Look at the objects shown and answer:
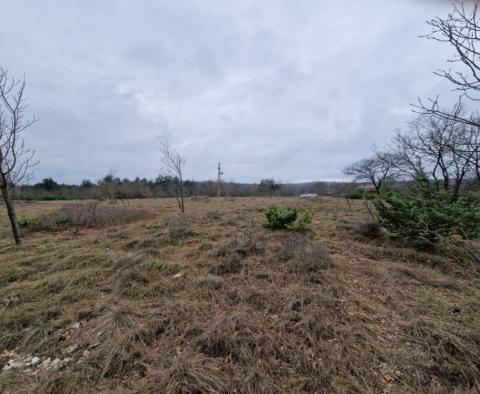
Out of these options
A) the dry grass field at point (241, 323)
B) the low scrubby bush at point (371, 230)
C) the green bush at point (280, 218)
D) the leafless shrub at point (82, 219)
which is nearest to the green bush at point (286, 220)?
the green bush at point (280, 218)

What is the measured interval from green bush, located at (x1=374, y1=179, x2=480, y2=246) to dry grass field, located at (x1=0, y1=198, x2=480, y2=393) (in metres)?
0.57

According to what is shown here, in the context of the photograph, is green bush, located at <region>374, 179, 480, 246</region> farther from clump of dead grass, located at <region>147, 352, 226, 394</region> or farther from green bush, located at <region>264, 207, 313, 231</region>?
clump of dead grass, located at <region>147, 352, 226, 394</region>

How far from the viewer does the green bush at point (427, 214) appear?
398 centimetres

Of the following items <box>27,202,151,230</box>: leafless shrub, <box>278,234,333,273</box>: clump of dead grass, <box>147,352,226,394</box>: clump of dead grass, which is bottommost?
<box>147,352,226,394</box>: clump of dead grass

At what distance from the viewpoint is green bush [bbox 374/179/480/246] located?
3.98 meters

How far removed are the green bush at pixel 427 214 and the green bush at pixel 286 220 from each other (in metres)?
1.78

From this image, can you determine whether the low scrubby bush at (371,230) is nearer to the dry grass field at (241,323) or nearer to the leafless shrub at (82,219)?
the dry grass field at (241,323)

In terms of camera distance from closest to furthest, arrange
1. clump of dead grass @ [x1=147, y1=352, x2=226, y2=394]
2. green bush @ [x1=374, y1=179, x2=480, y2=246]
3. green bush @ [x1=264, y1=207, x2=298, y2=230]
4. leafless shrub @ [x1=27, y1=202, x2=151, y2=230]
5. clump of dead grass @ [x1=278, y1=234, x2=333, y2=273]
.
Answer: clump of dead grass @ [x1=147, y1=352, x2=226, y2=394]
clump of dead grass @ [x1=278, y1=234, x2=333, y2=273]
green bush @ [x1=374, y1=179, x2=480, y2=246]
green bush @ [x1=264, y1=207, x2=298, y2=230]
leafless shrub @ [x1=27, y1=202, x2=151, y2=230]

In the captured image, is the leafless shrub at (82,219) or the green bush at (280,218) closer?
the green bush at (280,218)

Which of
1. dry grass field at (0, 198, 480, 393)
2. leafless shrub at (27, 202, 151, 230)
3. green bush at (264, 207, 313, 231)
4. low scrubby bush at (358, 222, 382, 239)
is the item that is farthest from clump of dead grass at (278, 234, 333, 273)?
leafless shrub at (27, 202, 151, 230)

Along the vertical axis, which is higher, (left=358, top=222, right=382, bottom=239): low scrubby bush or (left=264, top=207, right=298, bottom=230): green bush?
(left=264, top=207, right=298, bottom=230): green bush

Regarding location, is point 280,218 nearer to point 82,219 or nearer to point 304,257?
point 304,257

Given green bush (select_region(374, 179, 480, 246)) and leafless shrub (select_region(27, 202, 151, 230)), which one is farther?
leafless shrub (select_region(27, 202, 151, 230))

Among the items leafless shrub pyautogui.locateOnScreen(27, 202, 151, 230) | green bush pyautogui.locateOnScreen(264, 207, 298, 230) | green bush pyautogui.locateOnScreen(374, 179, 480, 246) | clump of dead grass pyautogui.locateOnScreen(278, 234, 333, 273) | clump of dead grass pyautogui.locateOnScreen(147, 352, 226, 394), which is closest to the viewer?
clump of dead grass pyautogui.locateOnScreen(147, 352, 226, 394)
